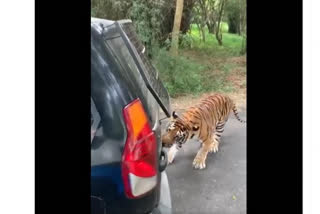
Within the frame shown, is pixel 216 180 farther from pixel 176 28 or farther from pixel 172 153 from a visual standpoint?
pixel 176 28

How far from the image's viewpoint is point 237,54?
2.25 meters

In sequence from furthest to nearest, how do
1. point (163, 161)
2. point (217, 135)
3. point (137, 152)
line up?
point (217, 135)
point (163, 161)
point (137, 152)

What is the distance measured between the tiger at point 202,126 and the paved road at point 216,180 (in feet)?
0.12

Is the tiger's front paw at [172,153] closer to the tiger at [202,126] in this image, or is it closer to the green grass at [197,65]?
the tiger at [202,126]

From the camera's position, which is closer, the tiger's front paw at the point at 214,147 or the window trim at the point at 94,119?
the window trim at the point at 94,119

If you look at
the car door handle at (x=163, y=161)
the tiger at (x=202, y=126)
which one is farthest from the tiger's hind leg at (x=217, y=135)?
the car door handle at (x=163, y=161)

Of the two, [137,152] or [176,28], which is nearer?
[137,152]

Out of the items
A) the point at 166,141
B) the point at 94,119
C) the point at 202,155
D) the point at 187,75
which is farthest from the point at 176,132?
the point at 94,119

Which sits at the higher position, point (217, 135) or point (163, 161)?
point (217, 135)

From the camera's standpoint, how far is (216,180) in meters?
2.25

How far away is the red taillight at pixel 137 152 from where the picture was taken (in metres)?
1.98

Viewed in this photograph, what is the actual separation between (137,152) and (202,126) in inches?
17.4

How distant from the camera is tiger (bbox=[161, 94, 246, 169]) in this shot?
2.25m
